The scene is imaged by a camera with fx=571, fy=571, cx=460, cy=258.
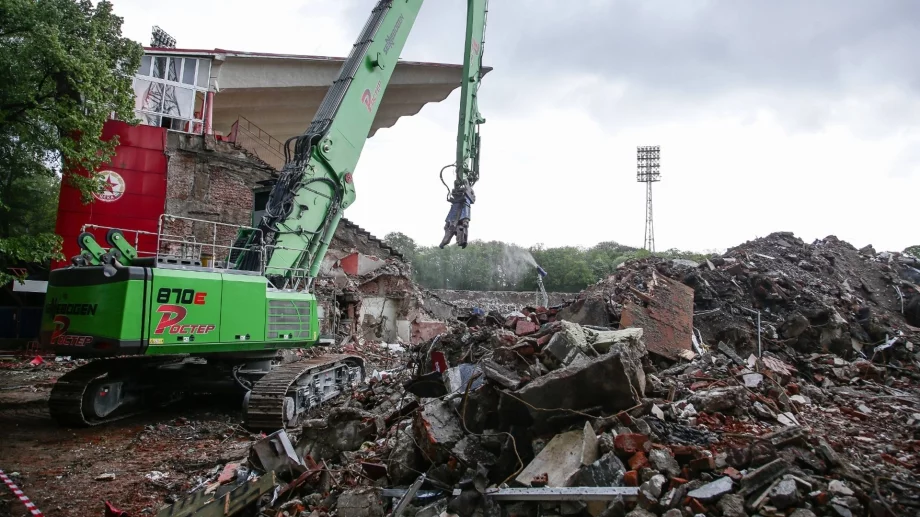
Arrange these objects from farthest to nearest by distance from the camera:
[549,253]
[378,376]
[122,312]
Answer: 1. [549,253]
2. [378,376]
3. [122,312]

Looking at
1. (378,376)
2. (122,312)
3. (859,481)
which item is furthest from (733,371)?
(122,312)

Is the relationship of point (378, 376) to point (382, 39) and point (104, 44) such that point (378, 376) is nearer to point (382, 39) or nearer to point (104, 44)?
point (382, 39)

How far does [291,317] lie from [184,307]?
5.35 feet

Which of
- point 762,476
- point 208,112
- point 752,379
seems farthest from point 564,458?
point 208,112

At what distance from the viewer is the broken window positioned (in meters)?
17.0

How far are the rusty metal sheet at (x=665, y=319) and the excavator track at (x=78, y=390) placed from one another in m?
6.66

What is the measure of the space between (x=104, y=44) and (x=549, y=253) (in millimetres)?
43789

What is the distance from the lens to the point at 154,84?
675 inches

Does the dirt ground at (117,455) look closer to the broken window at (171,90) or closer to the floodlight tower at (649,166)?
the broken window at (171,90)

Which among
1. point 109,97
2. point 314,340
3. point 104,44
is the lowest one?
point 314,340

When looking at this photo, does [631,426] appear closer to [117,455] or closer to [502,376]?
[502,376]

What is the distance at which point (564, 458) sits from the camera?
407 centimetres

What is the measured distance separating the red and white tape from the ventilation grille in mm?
3181

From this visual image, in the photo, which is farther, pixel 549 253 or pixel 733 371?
pixel 549 253
